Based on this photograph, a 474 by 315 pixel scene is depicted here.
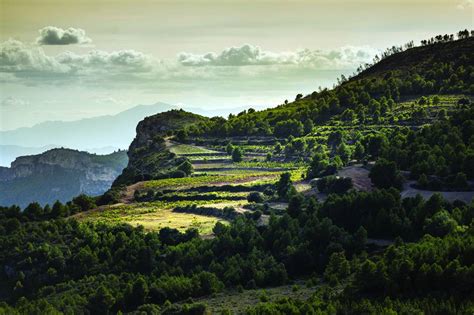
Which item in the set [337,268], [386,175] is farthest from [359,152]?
[337,268]

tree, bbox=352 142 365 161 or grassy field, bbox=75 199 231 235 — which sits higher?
tree, bbox=352 142 365 161

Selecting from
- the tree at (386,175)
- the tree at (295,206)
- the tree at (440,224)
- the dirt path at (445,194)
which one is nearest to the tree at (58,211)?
the tree at (295,206)

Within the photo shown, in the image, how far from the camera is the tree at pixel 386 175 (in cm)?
16125

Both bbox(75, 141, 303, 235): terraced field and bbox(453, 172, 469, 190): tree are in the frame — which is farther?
bbox(75, 141, 303, 235): terraced field

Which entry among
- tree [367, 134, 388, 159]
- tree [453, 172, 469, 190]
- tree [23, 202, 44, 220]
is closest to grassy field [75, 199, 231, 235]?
tree [23, 202, 44, 220]

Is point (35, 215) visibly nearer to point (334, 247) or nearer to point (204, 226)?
point (204, 226)

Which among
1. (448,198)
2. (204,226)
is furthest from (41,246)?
(448,198)

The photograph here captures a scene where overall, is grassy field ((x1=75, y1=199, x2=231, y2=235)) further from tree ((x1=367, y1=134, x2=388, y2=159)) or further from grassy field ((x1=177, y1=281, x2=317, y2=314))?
tree ((x1=367, y1=134, x2=388, y2=159))

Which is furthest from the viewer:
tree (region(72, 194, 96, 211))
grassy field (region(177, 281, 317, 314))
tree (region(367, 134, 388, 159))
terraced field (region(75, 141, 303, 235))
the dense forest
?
tree (region(72, 194, 96, 211))

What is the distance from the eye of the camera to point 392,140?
18862 cm

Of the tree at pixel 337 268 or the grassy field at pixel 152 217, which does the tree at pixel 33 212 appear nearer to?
the grassy field at pixel 152 217

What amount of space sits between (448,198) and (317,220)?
25.4 meters

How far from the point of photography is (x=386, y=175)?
16262 centimetres

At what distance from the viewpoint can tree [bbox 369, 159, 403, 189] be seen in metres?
161
